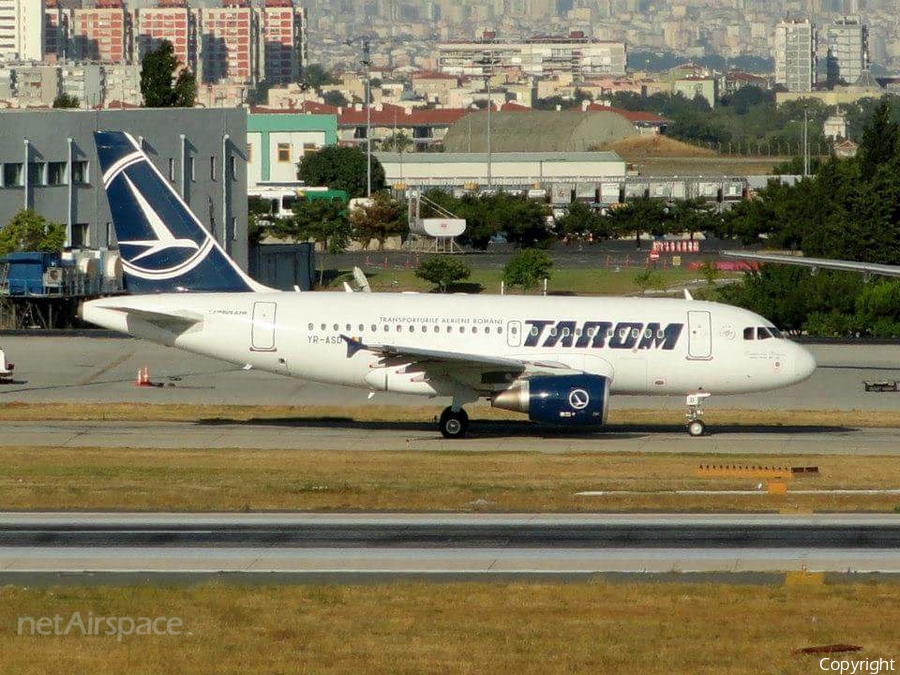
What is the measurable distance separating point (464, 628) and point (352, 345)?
2044 cm

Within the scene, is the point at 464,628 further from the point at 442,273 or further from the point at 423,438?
the point at 442,273

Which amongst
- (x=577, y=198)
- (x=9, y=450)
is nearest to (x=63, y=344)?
(x=9, y=450)

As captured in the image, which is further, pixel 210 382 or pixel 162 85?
pixel 162 85

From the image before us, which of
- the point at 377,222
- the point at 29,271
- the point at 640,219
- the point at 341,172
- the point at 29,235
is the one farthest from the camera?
the point at 341,172

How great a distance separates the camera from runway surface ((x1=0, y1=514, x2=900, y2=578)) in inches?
1055

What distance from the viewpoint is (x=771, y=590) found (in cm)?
2502

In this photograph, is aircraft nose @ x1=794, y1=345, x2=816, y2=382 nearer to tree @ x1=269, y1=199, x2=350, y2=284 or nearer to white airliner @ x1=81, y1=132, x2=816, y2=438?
white airliner @ x1=81, y1=132, x2=816, y2=438

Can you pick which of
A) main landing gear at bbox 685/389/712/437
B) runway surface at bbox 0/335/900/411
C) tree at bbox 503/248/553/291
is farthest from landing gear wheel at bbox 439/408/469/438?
tree at bbox 503/248/553/291

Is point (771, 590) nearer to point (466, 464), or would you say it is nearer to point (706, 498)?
point (706, 498)

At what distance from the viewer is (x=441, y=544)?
28859mm

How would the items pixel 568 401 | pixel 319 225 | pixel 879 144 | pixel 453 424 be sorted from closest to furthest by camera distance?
pixel 568 401
pixel 453 424
pixel 879 144
pixel 319 225

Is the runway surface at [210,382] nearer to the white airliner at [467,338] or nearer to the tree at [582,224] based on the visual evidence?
the white airliner at [467,338]

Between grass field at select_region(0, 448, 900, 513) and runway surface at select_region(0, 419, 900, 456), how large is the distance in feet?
4.79

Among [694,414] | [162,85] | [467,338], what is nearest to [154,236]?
[467,338]
